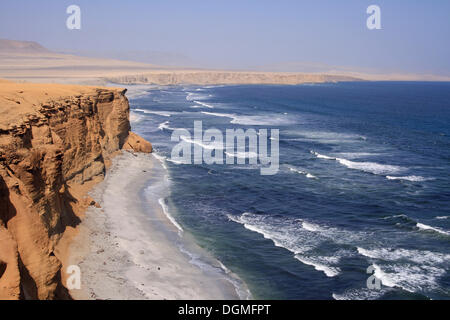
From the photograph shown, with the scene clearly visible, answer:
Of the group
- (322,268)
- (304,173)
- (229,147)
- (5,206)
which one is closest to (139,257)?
(5,206)

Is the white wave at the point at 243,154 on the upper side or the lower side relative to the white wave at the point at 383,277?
upper

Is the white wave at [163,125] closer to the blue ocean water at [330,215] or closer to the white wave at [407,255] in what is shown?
the blue ocean water at [330,215]

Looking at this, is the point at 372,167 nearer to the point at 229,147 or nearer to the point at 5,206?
the point at 229,147

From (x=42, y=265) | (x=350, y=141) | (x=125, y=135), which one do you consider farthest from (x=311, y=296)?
(x=350, y=141)

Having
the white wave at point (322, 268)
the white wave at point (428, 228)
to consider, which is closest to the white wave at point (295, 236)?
the white wave at point (322, 268)

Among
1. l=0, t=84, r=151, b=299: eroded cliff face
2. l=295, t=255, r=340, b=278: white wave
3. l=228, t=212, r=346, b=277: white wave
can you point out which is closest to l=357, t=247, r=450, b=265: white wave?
l=228, t=212, r=346, b=277: white wave

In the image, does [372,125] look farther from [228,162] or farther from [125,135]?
[125,135]

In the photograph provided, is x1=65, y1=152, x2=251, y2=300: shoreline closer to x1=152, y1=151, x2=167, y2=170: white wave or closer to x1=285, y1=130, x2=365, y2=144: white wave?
x1=152, y1=151, x2=167, y2=170: white wave
